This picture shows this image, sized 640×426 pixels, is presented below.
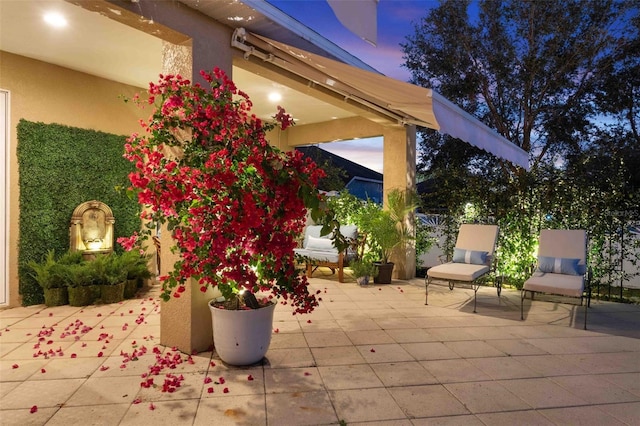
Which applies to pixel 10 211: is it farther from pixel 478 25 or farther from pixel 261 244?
pixel 478 25

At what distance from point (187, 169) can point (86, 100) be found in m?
4.47

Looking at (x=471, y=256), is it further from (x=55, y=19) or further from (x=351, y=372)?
(x=55, y=19)

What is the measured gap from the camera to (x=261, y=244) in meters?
3.20

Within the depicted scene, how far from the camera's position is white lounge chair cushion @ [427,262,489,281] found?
5.66 m

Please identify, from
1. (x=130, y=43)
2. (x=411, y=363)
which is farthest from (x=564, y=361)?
(x=130, y=43)

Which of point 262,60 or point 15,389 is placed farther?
point 262,60

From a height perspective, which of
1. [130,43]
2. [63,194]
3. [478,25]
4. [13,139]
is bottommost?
[63,194]

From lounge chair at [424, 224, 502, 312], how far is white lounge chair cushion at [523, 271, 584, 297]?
2.38ft

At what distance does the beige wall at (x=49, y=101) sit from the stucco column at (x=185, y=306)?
119 inches

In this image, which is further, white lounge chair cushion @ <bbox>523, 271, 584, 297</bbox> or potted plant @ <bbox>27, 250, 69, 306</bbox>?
potted plant @ <bbox>27, 250, 69, 306</bbox>

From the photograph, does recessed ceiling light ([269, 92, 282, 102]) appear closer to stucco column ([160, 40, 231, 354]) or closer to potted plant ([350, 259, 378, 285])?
stucco column ([160, 40, 231, 354])

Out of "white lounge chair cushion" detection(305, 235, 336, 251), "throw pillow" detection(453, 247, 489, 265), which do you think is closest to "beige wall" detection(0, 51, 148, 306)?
"white lounge chair cushion" detection(305, 235, 336, 251)

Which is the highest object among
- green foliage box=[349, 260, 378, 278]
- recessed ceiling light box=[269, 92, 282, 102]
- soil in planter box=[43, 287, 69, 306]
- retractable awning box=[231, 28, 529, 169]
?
recessed ceiling light box=[269, 92, 282, 102]

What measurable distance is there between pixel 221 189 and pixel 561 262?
5.23 m
